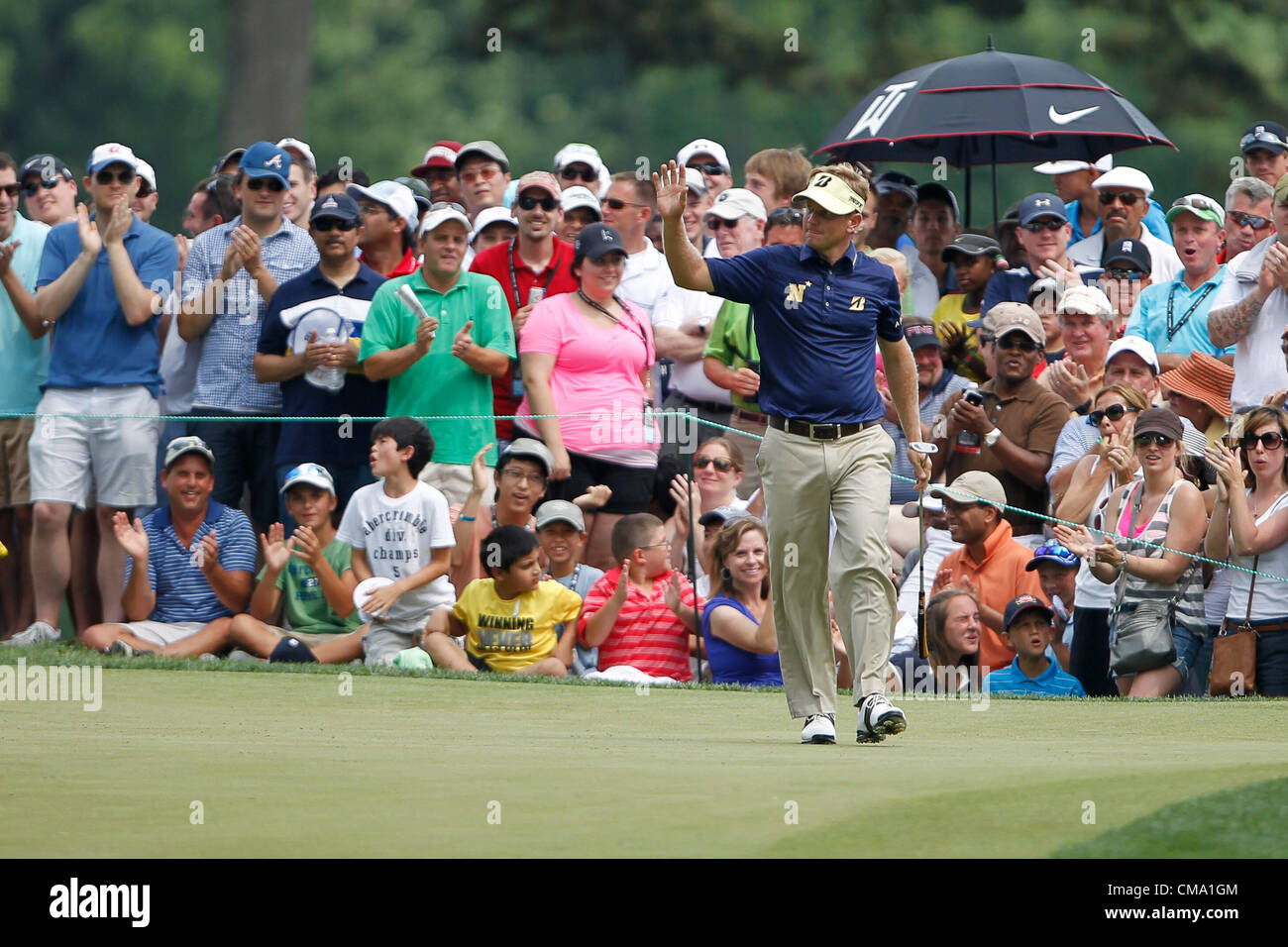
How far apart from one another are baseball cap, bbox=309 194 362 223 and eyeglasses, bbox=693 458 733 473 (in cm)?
247

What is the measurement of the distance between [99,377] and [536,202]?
2579mm

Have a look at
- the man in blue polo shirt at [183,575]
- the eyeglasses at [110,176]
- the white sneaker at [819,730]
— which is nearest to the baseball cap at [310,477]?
the man in blue polo shirt at [183,575]

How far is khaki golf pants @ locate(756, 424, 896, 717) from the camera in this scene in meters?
8.63

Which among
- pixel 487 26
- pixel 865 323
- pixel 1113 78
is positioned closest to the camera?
pixel 865 323

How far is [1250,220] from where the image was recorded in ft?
42.7

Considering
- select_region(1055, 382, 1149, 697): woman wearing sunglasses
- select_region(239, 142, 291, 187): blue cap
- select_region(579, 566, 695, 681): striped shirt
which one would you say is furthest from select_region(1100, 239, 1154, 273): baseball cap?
select_region(239, 142, 291, 187): blue cap

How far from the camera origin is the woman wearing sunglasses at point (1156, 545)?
1088cm

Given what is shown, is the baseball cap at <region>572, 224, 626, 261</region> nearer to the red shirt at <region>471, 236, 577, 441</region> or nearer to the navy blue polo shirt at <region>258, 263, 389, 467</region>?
the red shirt at <region>471, 236, 577, 441</region>

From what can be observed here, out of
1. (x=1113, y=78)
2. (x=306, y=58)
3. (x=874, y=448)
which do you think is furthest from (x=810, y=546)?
(x=1113, y=78)

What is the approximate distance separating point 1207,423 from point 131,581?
5.64m

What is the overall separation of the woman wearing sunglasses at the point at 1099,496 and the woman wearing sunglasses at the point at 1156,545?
0.31 feet

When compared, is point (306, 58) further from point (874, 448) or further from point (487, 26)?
point (874, 448)

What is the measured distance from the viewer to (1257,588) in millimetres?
10703

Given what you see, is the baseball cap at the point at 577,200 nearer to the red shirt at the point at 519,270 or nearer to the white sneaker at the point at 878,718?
the red shirt at the point at 519,270
